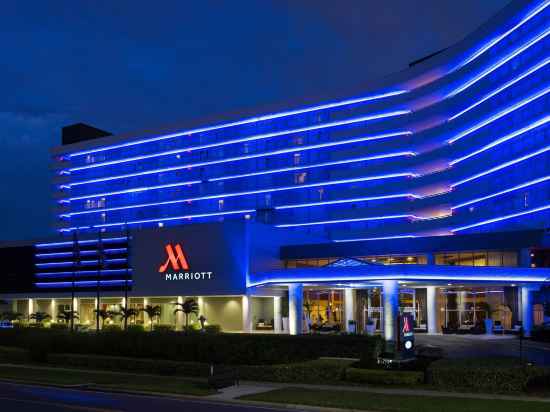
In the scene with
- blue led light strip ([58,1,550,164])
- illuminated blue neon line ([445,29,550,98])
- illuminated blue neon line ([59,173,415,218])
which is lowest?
illuminated blue neon line ([59,173,415,218])

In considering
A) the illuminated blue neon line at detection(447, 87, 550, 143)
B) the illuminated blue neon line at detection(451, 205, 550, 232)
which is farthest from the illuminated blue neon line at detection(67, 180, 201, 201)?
the illuminated blue neon line at detection(451, 205, 550, 232)

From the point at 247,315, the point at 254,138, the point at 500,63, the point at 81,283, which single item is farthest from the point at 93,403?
the point at 254,138

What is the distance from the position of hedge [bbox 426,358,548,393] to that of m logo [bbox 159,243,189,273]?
44.5 m

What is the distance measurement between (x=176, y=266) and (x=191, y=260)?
1995 mm

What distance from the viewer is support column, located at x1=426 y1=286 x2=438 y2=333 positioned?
2569 inches

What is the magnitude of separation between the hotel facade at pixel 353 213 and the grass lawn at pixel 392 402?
25207mm


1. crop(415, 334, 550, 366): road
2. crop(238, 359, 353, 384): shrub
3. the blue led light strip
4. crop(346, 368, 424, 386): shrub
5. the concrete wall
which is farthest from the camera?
the concrete wall

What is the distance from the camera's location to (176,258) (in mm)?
71312

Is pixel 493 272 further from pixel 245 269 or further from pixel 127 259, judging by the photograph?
pixel 127 259

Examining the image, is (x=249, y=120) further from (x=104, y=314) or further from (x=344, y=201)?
(x=104, y=314)

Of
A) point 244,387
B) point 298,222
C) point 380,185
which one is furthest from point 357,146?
point 244,387

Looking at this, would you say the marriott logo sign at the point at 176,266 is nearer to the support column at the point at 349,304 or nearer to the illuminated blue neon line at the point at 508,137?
the support column at the point at 349,304

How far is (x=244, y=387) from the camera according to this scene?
101 ft

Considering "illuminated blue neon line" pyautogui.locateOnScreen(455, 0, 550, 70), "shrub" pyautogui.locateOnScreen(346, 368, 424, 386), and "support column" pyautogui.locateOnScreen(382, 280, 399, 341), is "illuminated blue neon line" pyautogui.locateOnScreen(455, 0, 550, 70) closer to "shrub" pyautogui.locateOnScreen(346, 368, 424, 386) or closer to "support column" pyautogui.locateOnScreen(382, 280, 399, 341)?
"support column" pyautogui.locateOnScreen(382, 280, 399, 341)
